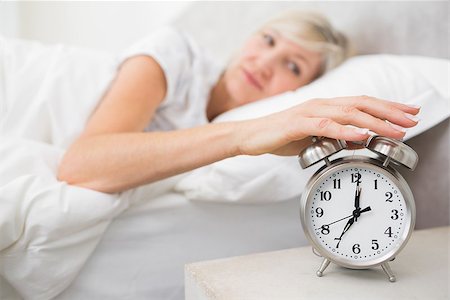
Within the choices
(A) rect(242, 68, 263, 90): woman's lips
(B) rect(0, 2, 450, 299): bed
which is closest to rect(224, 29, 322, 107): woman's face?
(A) rect(242, 68, 263, 90): woman's lips

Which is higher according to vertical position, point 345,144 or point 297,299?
point 345,144

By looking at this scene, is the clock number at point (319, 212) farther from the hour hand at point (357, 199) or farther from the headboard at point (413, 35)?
the headboard at point (413, 35)

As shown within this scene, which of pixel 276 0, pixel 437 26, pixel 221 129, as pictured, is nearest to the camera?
pixel 221 129

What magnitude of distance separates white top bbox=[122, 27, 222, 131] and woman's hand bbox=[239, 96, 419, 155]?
546 mm

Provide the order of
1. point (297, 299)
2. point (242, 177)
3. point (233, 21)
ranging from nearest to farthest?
point (297, 299) < point (242, 177) < point (233, 21)

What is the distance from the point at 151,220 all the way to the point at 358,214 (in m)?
0.44

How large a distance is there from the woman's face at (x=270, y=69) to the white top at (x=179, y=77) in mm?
99

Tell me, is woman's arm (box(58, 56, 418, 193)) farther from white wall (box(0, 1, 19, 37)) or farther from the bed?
white wall (box(0, 1, 19, 37))

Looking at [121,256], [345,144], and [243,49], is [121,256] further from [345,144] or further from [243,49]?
[243,49]

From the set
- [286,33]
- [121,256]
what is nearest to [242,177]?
[121,256]

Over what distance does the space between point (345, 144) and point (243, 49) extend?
2.73ft

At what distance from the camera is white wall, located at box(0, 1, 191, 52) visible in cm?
261

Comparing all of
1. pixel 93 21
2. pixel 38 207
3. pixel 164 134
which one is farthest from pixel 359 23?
pixel 93 21

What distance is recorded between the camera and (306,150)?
2.55 feet
